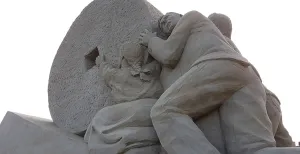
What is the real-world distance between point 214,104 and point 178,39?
2.10 ft

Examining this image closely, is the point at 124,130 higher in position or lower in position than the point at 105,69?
lower

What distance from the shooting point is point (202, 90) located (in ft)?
10.6

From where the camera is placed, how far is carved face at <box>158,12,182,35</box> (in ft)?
12.5

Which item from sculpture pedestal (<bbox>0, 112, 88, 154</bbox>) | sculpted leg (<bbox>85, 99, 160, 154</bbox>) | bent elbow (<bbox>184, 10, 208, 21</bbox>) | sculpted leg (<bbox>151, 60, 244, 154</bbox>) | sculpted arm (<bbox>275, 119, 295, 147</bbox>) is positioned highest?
bent elbow (<bbox>184, 10, 208, 21</bbox>)

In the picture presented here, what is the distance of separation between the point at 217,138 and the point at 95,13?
72.8 inches

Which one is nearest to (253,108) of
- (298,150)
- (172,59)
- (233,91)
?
(233,91)

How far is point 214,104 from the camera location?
129 inches

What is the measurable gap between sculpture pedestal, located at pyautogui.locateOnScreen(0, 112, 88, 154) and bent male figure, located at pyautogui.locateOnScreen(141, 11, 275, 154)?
0.86 meters

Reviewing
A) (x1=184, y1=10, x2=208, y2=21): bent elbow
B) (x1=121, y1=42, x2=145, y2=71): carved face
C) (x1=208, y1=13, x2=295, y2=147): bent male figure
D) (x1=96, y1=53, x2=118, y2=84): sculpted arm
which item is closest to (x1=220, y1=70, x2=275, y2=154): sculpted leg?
(x1=208, y1=13, x2=295, y2=147): bent male figure

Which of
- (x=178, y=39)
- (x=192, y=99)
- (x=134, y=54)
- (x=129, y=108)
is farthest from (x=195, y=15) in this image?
(x=129, y=108)

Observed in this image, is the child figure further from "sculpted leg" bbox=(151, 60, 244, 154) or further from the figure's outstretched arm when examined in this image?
"sculpted leg" bbox=(151, 60, 244, 154)

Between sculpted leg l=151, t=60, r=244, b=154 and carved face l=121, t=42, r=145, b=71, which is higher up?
carved face l=121, t=42, r=145, b=71

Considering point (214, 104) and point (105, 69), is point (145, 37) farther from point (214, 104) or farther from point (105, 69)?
point (214, 104)

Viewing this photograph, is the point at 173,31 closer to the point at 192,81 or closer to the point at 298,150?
the point at 192,81
